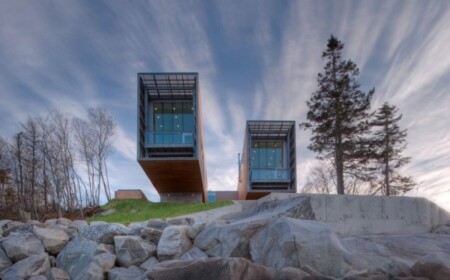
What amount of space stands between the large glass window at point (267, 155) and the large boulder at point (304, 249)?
2783 cm

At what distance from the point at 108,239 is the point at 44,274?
184 cm

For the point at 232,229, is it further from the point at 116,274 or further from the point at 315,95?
the point at 315,95

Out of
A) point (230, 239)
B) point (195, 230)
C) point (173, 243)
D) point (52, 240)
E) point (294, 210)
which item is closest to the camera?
point (230, 239)

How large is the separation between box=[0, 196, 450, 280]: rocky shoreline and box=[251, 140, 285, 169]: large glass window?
22778 mm

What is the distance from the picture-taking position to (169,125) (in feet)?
91.3

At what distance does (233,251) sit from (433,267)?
3.50 m

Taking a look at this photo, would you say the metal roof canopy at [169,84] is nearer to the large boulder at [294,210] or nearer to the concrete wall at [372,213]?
the concrete wall at [372,213]

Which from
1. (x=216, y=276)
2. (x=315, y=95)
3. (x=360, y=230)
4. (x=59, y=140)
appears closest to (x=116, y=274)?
(x=216, y=276)

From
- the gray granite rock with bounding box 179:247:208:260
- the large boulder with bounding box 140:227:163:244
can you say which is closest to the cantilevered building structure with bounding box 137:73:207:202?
the large boulder with bounding box 140:227:163:244

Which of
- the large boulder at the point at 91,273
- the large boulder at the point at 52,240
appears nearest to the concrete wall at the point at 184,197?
the large boulder at the point at 52,240

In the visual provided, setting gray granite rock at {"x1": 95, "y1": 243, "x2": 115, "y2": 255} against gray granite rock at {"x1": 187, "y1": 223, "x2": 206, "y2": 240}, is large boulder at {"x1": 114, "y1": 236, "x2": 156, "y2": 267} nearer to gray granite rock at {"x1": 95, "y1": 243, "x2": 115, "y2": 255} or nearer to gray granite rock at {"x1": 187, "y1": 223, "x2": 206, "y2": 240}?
gray granite rock at {"x1": 95, "y1": 243, "x2": 115, "y2": 255}

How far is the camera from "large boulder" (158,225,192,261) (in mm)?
8805

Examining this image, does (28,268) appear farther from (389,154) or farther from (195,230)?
(389,154)

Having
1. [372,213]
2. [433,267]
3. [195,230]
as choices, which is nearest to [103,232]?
[195,230]
